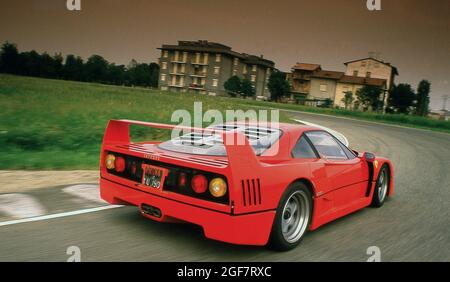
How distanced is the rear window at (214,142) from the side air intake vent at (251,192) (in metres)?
0.58

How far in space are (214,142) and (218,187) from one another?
0.92m

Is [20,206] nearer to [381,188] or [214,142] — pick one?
[214,142]

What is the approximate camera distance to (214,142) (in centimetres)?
423

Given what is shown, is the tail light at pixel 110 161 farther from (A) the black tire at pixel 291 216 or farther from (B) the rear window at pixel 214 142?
(A) the black tire at pixel 291 216

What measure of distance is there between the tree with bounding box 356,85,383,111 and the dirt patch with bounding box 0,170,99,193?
65.4m

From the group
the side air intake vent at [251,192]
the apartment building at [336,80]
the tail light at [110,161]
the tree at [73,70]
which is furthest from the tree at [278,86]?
the side air intake vent at [251,192]

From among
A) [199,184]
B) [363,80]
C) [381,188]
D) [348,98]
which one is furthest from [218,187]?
[363,80]

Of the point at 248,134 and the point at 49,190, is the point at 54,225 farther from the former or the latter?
the point at 248,134

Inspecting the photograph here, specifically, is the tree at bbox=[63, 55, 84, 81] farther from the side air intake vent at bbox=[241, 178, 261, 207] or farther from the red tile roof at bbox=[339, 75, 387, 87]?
the side air intake vent at bbox=[241, 178, 261, 207]

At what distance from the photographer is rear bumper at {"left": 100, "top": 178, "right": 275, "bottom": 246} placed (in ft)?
11.0

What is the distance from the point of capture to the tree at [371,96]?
66.6m

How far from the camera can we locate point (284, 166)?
12.4 feet
